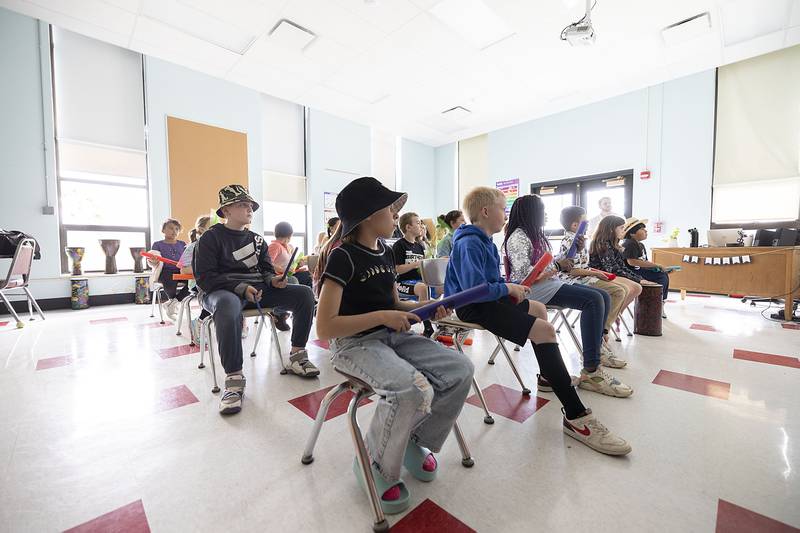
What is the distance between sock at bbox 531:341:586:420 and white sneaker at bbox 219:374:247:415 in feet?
4.33

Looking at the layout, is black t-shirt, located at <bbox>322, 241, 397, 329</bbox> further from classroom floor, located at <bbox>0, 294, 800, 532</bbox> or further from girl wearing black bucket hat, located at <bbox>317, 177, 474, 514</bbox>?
classroom floor, located at <bbox>0, 294, 800, 532</bbox>

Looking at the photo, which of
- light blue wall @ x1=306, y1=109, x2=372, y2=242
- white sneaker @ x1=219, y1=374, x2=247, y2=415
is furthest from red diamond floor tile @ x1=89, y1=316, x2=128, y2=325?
light blue wall @ x1=306, y1=109, x2=372, y2=242

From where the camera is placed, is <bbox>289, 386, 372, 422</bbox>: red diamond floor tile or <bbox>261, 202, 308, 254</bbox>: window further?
<bbox>261, 202, 308, 254</bbox>: window

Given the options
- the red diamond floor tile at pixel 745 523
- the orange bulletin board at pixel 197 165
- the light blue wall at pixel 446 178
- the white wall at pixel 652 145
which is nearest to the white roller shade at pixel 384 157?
the light blue wall at pixel 446 178

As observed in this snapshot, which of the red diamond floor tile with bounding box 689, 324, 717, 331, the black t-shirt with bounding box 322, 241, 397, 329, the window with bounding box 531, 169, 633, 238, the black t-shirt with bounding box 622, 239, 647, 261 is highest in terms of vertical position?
the window with bounding box 531, 169, 633, 238

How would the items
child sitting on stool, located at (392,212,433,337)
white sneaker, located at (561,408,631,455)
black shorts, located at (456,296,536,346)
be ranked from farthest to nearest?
1. child sitting on stool, located at (392,212,433,337)
2. black shorts, located at (456,296,536,346)
3. white sneaker, located at (561,408,631,455)

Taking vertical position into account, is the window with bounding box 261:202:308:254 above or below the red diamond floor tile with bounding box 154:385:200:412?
above

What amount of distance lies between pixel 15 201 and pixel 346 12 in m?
4.39

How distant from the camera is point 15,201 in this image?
3.95 m

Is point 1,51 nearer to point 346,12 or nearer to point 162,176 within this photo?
point 162,176

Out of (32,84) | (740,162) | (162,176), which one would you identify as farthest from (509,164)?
(32,84)

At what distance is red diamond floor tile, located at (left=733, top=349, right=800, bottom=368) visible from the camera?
6.87ft

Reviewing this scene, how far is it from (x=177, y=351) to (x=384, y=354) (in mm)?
2180

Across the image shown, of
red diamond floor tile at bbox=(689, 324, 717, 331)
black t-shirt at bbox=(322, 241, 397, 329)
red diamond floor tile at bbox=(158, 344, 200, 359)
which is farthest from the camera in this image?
red diamond floor tile at bbox=(689, 324, 717, 331)
